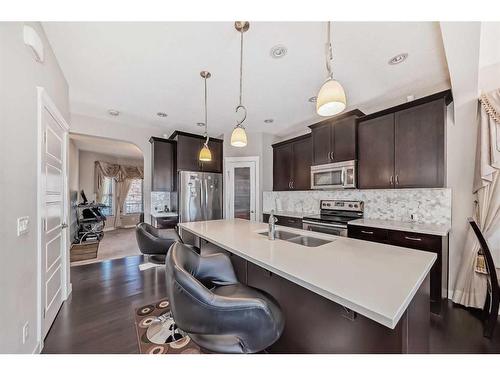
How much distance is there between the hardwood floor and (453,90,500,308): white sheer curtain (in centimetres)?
27

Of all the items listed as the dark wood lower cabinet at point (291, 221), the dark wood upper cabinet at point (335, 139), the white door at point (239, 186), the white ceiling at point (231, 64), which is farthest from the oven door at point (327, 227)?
the white ceiling at point (231, 64)

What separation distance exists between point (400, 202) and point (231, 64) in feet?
9.32

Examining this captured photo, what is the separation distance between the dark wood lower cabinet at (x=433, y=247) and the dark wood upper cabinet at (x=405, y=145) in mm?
637

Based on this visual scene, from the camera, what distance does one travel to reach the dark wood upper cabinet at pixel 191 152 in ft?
14.0

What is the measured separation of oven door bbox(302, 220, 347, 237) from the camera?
2906 millimetres

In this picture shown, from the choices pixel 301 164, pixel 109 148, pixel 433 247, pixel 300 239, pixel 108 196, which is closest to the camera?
pixel 300 239

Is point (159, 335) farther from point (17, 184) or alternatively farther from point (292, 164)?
point (292, 164)

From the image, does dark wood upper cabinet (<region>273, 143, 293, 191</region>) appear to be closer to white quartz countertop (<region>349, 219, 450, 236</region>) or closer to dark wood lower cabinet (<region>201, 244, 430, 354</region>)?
white quartz countertop (<region>349, 219, 450, 236</region>)

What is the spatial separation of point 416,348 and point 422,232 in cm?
151

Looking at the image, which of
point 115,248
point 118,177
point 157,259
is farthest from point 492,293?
point 118,177

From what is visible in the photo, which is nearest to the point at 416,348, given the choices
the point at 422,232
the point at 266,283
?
the point at 266,283

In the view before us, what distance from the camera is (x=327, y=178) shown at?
11.3 ft

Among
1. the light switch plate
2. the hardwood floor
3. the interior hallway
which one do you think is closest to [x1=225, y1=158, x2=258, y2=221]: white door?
the hardwood floor
